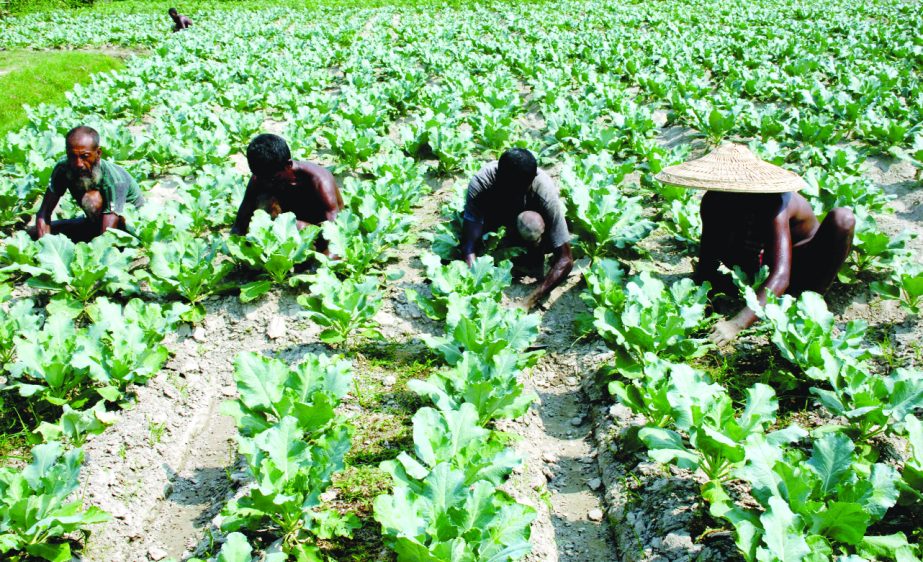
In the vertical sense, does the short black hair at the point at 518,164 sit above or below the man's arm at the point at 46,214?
above

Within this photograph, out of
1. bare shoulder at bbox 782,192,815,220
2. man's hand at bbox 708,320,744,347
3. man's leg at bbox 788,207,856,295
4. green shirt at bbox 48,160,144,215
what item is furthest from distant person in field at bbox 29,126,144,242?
man's leg at bbox 788,207,856,295

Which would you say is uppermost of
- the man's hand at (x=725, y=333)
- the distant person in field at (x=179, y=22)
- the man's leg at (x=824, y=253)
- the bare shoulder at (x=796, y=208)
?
the distant person in field at (x=179, y=22)

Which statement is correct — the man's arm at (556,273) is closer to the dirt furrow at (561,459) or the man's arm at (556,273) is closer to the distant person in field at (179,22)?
the dirt furrow at (561,459)

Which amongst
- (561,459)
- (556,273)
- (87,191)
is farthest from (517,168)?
(87,191)

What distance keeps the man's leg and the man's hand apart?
76 cm

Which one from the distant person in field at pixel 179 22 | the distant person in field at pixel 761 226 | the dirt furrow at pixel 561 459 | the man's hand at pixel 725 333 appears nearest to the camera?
the dirt furrow at pixel 561 459

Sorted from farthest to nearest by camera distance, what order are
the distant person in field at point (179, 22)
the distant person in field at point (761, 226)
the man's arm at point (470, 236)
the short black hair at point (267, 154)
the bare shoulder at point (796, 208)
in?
the distant person in field at point (179, 22)
the man's arm at point (470, 236)
the short black hair at point (267, 154)
the bare shoulder at point (796, 208)
the distant person in field at point (761, 226)

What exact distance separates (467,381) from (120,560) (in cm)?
182

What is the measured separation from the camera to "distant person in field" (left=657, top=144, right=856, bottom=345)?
3889 millimetres

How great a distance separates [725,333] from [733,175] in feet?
3.26

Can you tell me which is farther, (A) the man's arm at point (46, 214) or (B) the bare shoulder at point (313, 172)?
(A) the man's arm at point (46, 214)

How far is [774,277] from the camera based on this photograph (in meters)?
4.04

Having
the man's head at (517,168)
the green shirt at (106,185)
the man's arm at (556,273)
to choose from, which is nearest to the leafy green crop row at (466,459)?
the man's arm at (556,273)

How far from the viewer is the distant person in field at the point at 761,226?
3.89m
